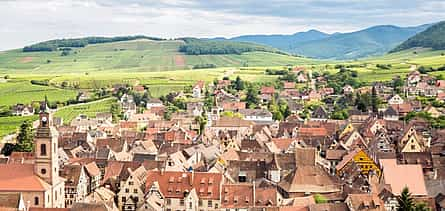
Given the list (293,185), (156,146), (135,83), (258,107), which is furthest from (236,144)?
(135,83)

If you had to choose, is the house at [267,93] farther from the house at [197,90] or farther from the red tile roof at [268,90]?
the house at [197,90]

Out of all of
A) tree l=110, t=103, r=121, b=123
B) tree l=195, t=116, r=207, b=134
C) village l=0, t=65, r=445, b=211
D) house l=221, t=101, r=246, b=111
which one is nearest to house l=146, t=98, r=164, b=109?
village l=0, t=65, r=445, b=211

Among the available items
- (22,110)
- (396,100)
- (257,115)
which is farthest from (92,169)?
(396,100)

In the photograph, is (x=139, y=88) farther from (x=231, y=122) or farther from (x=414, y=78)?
(x=414, y=78)

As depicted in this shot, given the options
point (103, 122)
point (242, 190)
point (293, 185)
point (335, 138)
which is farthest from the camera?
point (103, 122)

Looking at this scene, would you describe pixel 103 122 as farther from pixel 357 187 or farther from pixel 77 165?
pixel 357 187

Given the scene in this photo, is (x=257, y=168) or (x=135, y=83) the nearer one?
(x=257, y=168)

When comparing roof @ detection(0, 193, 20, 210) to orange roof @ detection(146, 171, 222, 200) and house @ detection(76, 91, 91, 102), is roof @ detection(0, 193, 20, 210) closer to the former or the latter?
orange roof @ detection(146, 171, 222, 200)
